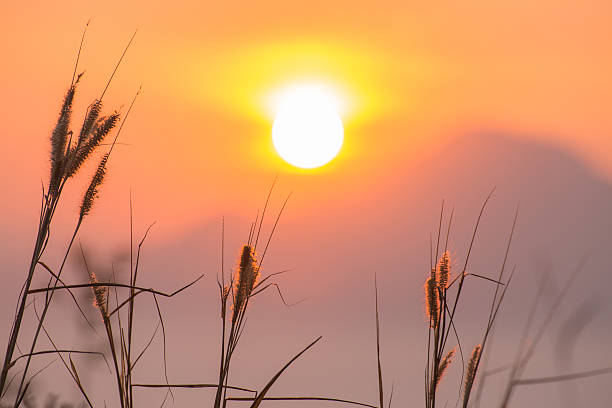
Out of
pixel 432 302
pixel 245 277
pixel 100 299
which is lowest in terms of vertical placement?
pixel 100 299

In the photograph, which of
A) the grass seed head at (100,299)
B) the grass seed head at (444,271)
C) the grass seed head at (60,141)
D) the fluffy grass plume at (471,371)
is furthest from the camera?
the grass seed head at (444,271)

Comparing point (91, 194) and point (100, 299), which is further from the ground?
point (91, 194)

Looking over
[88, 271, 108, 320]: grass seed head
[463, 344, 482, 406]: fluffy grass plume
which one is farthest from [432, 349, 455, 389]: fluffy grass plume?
[88, 271, 108, 320]: grass seed head

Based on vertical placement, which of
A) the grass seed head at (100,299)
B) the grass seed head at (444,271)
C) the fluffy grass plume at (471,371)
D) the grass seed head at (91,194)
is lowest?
the grass seed head at (100,299)

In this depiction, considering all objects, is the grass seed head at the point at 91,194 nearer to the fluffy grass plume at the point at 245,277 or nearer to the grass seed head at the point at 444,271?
the fluffy grass plume at the point at 245,277

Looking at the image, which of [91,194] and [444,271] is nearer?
[91,194]

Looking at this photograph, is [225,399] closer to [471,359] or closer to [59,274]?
[59,274]

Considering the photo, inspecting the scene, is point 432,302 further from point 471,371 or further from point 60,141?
point 60,141

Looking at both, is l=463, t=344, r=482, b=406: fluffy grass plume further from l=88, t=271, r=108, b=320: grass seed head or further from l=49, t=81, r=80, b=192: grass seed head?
l=49, t=81, r=80, b=192: grass seed head

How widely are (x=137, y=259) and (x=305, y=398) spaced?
0.78m

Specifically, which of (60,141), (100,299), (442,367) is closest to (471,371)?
(442,367)

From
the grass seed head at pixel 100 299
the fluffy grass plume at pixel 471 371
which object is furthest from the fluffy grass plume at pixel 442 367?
the grass seed head at pixel 100 299

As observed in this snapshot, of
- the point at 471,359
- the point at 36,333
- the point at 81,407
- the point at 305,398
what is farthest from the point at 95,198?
the point at 81,407

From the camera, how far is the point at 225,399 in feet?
7.50
